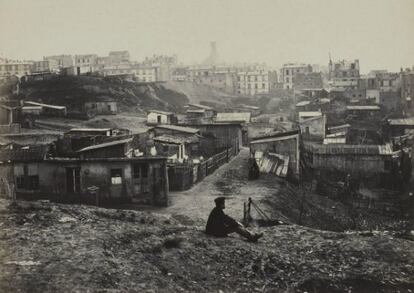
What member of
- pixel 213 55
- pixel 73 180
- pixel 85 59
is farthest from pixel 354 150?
pixel 213 55

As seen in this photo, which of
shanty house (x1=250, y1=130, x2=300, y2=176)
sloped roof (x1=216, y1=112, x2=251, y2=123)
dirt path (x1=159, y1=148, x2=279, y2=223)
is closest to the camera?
dirt path (x1=159, y1=148, x2=279, y2=223)

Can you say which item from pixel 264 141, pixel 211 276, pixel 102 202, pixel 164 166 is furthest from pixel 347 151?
pixel 211 276

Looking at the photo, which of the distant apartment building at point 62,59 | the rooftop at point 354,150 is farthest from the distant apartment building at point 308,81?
the distant apartment building at point 62,59

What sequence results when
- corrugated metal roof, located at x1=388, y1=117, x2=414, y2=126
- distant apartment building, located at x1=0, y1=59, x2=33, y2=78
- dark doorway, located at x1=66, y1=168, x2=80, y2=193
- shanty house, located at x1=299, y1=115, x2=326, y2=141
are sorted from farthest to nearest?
distant apartment building, located at x1=0, y1=59, x2=33, y2=78
shanty house, located at x1=299, y1=115, x2=326, y2=141
corrugated metal roof, located at x1=388, y1=117, x2=414, y2=126
dark doorway, located at x1=66, y1=168, x2=80, y2=193

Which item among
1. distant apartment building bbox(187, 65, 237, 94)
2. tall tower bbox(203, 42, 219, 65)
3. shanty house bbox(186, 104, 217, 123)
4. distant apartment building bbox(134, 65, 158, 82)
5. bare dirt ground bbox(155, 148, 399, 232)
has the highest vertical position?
tall tower bbox(203, 42, 219, 65)

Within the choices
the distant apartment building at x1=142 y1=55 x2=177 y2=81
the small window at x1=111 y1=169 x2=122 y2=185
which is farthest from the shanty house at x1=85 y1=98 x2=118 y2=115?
the distant apartment building at x1=142 y1=55 x2=177 y2=81

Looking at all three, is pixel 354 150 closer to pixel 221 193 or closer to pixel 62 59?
pixel 221 193

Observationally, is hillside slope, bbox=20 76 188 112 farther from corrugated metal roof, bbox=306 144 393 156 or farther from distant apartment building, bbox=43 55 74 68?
distant apartment building, bbox=43 55 74 68

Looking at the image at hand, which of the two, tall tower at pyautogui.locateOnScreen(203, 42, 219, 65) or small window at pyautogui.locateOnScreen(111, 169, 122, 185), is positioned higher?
tall tower at pyautogui.locateOnScreen(203, 42, 219, 65)
